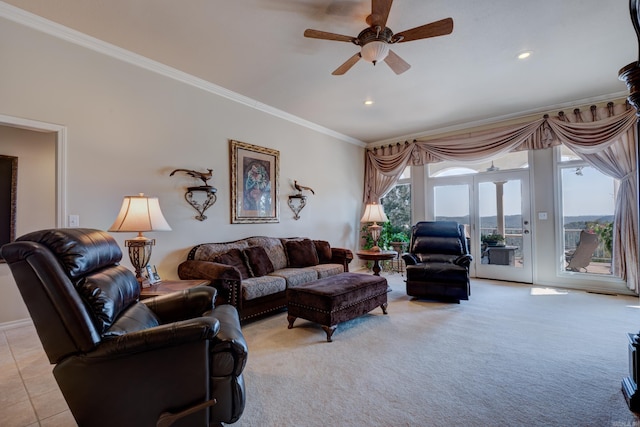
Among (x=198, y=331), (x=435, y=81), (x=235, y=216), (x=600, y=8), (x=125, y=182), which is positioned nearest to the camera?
(x=198, y=331)

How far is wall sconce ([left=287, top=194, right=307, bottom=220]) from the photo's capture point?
499cm

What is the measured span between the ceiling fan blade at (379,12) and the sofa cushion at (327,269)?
2.90 metres

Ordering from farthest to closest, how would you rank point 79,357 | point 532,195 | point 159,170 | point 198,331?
point 532,195 → point 159,170 → point 198,331 → point 79,357

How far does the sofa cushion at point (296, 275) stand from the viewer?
3.65 metres

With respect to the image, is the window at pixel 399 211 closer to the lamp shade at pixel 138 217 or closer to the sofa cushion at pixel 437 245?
the sofa cushion at pixel 437 245

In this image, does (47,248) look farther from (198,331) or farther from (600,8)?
(600,8)

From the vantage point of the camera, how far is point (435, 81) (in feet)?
12.3

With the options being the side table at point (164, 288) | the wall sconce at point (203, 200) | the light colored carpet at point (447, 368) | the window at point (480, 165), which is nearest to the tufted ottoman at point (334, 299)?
the light colored carpet at point (447, 368)

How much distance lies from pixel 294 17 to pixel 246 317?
295 cm

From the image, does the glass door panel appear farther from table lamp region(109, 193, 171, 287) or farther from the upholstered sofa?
table lamp region(109, 193, 171, 287)

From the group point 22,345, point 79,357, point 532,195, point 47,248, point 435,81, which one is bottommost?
point 22,345

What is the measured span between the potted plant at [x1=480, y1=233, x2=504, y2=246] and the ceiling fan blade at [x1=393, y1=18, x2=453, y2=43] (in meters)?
4.06

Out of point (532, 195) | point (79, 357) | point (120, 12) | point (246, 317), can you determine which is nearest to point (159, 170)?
point (120, 12)

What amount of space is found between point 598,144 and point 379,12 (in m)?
3.99
